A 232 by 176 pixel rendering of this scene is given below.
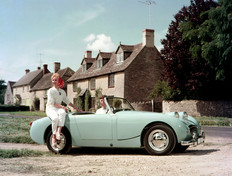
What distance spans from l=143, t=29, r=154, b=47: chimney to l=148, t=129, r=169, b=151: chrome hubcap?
25348 mm

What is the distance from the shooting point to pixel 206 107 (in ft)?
87.2

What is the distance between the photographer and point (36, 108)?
56594 millimetres

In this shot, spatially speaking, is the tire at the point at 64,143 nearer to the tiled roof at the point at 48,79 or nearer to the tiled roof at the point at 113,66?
the tiled roof at the point at 113,66

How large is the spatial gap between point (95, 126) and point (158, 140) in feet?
5.05

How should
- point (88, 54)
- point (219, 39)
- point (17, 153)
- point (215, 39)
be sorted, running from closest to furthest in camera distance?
point (17, 153), point (219, 39), point (215, 39), point (88, 54)

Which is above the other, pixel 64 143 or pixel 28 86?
pixel 28 86

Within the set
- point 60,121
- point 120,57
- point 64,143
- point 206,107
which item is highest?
point 120,57

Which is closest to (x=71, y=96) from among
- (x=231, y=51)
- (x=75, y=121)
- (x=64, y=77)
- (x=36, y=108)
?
(x=64, y=77)

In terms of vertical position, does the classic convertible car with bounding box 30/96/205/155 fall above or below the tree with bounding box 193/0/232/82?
below

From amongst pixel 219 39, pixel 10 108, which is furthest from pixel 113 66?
pixel 10 108

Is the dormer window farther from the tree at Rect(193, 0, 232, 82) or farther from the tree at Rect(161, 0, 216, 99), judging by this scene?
the tree at Rect(193, 0, 232, 82)

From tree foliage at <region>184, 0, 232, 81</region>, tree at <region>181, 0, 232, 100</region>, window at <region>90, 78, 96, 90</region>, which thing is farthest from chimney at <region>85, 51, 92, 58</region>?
tree foliage at <region>184, 0, 232, 81</region>

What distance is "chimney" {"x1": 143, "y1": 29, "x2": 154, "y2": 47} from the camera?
31.1 meters

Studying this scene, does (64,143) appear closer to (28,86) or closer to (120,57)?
(120,57)
